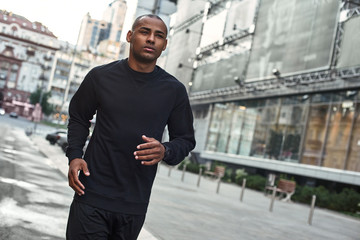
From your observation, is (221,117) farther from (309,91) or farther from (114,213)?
(114,213)

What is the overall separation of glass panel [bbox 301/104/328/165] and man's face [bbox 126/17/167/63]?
28.8 metres

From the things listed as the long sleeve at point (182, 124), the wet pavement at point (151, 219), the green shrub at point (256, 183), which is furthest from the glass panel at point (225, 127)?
the long sleeve at point (182, 124)

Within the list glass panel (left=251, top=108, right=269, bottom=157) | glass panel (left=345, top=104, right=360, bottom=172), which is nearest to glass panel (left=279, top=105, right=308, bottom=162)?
glass panel (left=251, top=108, right=269, bottom=157)

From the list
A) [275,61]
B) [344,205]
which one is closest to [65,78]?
[275,61]

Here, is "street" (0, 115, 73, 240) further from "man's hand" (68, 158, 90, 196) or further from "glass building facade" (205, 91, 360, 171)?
"glass building facade" (205, 91, 360, 171)

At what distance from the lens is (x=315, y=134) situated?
3164 centimetres

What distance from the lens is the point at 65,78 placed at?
144m

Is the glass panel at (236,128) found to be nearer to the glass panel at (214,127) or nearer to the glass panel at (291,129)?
the glass panel at (214,127)

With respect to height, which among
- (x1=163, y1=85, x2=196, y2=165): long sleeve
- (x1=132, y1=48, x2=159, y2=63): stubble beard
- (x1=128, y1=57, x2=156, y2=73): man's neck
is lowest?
(x1=163, y1=85, x2=196, y2=165): long sleeve

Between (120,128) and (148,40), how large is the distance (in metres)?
0.48

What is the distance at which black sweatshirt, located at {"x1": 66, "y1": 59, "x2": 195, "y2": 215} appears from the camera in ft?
9.02

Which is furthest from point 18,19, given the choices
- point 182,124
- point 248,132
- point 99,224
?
point 248,132

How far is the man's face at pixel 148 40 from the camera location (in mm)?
2842

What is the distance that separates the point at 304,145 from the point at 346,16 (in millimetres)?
8055
